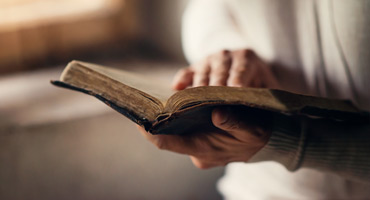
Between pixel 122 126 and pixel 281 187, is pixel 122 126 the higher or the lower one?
the lower one

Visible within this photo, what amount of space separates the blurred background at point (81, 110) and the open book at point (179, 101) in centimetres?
86

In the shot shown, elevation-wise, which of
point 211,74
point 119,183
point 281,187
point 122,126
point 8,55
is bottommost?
point 119,183

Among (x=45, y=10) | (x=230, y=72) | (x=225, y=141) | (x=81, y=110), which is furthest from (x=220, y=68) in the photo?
(x=45, y=10)

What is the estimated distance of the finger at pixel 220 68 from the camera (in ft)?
2.09

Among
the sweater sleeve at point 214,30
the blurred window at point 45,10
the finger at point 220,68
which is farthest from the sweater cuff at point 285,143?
the blurred window at point 45,10

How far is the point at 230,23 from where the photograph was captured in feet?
2.87

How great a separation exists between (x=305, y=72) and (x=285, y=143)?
228 millimetres

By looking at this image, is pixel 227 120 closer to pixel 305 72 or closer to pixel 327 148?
pixel 327 148

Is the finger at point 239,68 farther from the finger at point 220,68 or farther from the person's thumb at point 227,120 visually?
the person's thumb at point 227,120

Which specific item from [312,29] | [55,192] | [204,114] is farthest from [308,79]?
[55,192]

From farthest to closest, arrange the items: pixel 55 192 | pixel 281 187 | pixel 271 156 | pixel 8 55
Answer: pixel 8 55 → pixel 55 192 → pixel 281 187 → pixel 271 156

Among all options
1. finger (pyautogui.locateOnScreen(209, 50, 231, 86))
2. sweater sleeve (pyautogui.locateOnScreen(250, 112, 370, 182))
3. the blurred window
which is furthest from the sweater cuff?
the blurred window

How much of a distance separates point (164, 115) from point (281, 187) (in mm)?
440

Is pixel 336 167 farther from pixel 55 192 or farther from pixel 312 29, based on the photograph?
pixel 55 192
